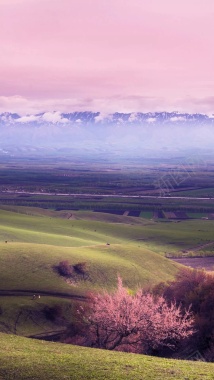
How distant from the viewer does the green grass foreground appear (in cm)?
3153

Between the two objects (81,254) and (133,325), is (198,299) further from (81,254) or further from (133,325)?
(81,254)

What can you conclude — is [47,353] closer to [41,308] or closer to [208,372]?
[208,372]

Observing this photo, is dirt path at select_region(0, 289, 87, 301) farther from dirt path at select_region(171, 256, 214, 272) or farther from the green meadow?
dirt path at select_region(171, 256, 214, 272)

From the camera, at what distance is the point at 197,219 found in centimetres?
18888

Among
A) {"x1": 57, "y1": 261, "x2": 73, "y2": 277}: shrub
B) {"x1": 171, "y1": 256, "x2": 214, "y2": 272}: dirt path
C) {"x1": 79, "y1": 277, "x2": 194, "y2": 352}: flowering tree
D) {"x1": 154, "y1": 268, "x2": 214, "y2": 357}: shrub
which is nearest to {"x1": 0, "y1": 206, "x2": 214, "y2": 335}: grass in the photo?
{"x1": 57, "y1": 261, "x2": 73, "y2": 277}: shrub

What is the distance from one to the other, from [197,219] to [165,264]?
96.9m

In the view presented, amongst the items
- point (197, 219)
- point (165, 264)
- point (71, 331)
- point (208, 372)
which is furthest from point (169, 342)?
point (197, 219)

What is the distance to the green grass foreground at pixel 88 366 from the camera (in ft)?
103

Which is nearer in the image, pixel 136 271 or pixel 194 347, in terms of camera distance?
pixel 194 347

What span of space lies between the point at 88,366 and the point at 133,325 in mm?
12809

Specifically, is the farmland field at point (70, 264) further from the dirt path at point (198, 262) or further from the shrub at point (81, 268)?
the shrub at point (81, 268)

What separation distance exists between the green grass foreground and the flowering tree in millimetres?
6222

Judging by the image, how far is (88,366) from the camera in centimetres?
3353

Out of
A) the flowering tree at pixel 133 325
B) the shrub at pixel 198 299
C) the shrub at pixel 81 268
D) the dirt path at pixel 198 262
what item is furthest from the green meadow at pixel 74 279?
the shrub at pixel 198 299
